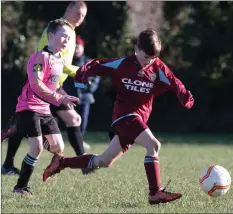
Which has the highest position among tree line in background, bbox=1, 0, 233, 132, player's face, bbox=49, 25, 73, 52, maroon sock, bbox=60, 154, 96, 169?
player's face, bbox=49, 25, 73, 52

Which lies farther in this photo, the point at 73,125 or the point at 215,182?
the point at 73,125

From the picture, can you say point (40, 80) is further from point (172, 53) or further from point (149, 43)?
point (172, 53)

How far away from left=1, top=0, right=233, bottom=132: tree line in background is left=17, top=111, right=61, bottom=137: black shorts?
10.7 metres

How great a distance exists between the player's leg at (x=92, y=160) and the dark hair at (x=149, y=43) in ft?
2.55

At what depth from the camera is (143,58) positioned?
18.4 feet

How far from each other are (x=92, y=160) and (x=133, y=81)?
86cm

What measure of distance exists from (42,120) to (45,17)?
1321 cm

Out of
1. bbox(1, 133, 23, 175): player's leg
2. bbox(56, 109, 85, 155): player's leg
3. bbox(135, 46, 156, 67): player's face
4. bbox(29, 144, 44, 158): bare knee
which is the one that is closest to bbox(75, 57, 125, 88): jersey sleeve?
bbox(135, 46, 156, 67): player's face

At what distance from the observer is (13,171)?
25.3ft

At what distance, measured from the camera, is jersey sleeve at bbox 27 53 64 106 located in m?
5.75

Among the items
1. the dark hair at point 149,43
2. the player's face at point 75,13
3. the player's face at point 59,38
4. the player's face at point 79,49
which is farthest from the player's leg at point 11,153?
the player's face at point 79,49

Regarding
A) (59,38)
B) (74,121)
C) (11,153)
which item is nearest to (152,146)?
(59,38)

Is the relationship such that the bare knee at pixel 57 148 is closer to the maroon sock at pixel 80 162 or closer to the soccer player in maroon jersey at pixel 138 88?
the maroon sock at pixel 80 162

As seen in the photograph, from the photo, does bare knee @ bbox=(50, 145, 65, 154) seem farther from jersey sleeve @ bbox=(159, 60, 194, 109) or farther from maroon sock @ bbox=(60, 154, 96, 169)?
jersey sleeve @ bbox=(159, 60, 194, 109)
